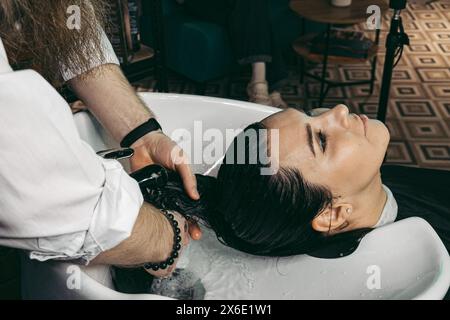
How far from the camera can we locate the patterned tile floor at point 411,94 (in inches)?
102

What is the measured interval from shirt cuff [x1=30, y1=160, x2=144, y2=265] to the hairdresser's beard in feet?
0.99

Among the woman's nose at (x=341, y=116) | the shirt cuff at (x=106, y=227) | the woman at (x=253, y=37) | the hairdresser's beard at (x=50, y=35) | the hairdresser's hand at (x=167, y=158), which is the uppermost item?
the hairdresser's beard at (x=50, y=35)

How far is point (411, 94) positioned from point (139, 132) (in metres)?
2.30

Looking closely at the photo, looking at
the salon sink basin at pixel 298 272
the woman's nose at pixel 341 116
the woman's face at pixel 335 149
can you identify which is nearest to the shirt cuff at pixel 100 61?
the salon sink basin at pixel 298 272

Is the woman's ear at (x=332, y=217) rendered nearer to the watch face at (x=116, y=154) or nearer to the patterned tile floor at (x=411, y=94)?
the watch face at (x=116, y=154)

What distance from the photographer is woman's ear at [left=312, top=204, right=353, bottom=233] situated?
1.05m

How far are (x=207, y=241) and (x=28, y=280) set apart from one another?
411mm

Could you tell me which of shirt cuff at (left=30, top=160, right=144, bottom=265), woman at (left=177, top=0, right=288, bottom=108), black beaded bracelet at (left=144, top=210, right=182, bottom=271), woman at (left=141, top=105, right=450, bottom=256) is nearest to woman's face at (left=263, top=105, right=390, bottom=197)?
woman at (left=141, top=105, right=450, bottom=256)

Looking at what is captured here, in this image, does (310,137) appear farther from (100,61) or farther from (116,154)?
(100,61)

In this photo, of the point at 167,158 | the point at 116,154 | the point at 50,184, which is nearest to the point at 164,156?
the point at 167,158

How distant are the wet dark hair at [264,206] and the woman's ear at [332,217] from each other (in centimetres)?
1
